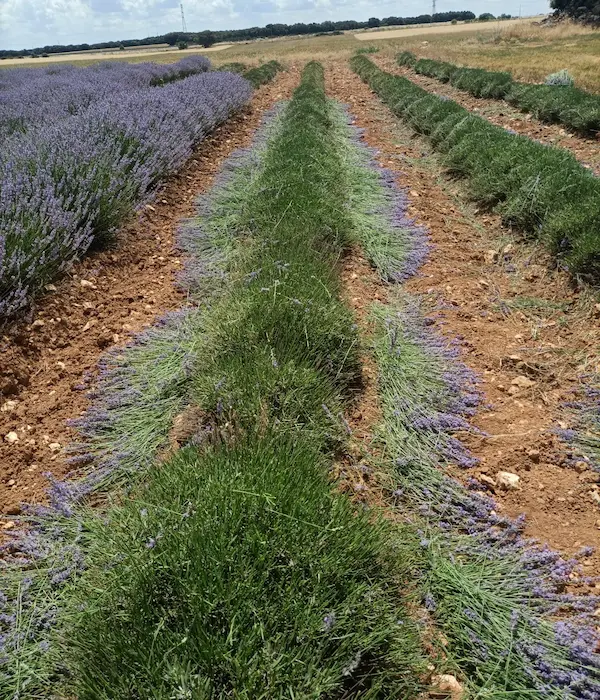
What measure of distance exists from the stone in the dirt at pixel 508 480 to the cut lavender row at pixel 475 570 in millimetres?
128

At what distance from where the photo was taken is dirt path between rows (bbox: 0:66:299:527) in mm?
2836

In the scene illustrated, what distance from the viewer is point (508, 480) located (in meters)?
2.67

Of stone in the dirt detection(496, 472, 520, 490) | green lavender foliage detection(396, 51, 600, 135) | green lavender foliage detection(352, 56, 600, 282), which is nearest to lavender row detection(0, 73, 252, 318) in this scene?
stone in the dirt detection(496, 472, 520, 490)

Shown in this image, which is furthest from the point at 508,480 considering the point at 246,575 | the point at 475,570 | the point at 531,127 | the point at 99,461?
the point at 531,127

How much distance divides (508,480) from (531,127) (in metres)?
10.1

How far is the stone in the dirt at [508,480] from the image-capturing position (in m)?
2.64

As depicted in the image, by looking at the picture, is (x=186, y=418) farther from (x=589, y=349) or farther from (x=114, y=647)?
(x=589, y=349)

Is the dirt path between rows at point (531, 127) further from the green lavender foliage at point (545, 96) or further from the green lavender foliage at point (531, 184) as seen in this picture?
the green lavender foliage at point (531, 184)

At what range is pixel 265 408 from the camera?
2.62 metres

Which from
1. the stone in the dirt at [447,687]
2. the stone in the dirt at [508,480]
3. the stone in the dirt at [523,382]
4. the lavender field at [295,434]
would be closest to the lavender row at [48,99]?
the lavender field at [295,434]

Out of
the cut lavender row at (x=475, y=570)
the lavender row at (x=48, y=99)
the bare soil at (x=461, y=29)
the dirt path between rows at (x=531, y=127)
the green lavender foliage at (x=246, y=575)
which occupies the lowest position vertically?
the bare soil at (x=461, y=29)

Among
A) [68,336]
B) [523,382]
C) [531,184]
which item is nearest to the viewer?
[523,382]

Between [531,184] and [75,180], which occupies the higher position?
[75,180]

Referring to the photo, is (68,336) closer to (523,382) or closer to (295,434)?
(295,434)
